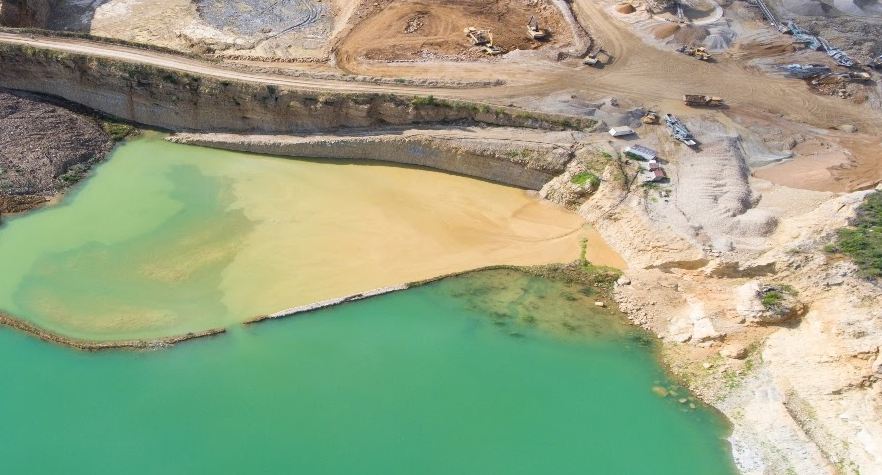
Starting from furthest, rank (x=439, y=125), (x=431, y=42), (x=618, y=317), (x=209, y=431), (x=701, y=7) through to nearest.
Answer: (x=701, y=7) → (x=431, y=42) → (x=439, y=125) → (x=618, y=317) → (x=209, y=431)

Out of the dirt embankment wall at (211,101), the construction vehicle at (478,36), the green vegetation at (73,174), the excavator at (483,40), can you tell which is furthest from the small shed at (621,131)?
the green vegetation at (73,174)

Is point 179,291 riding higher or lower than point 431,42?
lower

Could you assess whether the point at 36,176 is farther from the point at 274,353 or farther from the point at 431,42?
the point at 431,42

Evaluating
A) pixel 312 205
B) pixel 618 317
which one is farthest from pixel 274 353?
pixel 618 317

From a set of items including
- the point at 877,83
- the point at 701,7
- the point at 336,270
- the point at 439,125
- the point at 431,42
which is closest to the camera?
the point at 336,270

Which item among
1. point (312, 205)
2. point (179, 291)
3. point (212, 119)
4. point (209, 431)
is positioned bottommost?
point (209, 431)

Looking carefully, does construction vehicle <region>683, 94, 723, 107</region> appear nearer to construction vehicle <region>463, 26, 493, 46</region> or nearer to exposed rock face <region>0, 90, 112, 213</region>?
construction vehicle <region>463, 26, 493, 46</region>

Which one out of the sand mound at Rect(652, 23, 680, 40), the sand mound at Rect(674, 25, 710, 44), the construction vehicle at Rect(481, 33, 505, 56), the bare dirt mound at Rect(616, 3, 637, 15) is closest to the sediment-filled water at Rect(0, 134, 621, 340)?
the construction vehicle at Rect(481, 33, 505, 56)

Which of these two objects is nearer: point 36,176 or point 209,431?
point 209,431
